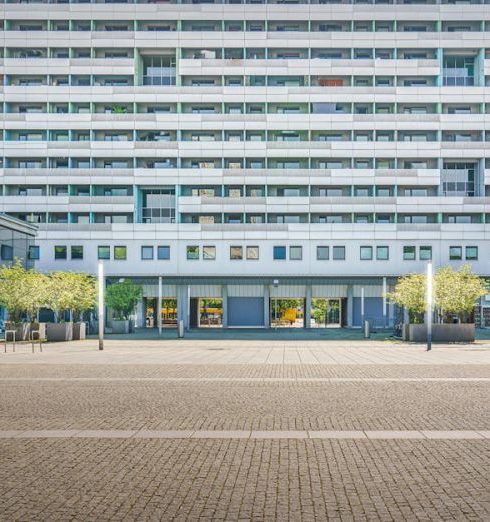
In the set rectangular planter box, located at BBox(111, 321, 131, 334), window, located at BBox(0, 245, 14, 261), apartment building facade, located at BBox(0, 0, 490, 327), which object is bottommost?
rectangular planter box, located at BBox(111, 321, 131, 334)

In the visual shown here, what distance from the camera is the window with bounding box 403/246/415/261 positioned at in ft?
207

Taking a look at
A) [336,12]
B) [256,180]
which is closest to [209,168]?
[256,180]

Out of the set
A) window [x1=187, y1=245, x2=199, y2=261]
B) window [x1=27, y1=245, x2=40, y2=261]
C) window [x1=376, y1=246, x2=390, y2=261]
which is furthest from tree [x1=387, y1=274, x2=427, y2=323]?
window [x1=27, y1=245, x2=40, y2=261]

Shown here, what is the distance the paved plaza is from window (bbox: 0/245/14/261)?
37.4 metres

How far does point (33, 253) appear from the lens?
62469mm

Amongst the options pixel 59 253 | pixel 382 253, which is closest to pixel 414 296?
pixel 382 253

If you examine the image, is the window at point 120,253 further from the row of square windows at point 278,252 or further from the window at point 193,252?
the window at point 193,252

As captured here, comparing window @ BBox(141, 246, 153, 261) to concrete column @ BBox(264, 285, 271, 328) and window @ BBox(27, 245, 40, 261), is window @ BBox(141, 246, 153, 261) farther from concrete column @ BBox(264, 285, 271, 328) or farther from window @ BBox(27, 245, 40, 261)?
concrete column @ BBox(264, 285, 271, 328)

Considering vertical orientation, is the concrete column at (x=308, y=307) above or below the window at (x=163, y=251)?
below

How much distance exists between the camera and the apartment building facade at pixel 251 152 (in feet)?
207

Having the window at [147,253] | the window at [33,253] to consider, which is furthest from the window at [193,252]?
the window at [33,253]

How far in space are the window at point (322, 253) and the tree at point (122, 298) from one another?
57.6 ft

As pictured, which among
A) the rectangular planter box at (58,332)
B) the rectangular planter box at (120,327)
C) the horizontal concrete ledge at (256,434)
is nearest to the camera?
the horizontal concrete ledge at (256,434)

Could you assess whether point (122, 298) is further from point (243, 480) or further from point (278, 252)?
point (243, 480)
